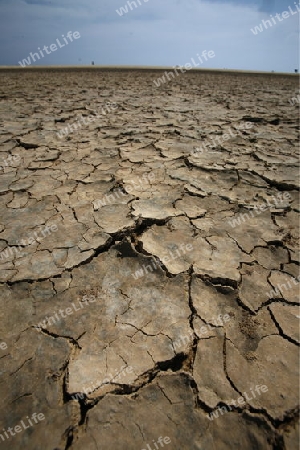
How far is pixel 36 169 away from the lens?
2.64m

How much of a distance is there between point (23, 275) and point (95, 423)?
2.90 ft

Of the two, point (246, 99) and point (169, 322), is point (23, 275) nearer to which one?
point (169, 322)

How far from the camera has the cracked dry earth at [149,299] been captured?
0.98 meters

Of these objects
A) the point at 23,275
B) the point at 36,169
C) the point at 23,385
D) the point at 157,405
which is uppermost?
the point at 36,169

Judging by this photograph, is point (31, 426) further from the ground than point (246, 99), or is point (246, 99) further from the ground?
point (246, 99)

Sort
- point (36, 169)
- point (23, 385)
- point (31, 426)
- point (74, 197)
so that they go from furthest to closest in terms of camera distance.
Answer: point (36, 169), point (74, 197), point (23, 385), point (31, 426)

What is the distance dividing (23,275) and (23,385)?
62 cm

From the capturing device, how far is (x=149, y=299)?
1.39 m

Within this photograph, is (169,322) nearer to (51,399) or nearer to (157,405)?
(157,405)

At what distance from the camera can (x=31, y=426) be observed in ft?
3.10

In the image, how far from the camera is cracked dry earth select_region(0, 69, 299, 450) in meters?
0.98

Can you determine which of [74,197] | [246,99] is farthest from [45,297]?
[246,99]

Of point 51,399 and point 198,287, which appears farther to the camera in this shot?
point 198,287

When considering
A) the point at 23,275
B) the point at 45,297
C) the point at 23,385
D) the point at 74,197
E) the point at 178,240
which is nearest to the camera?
the point at 23,385
